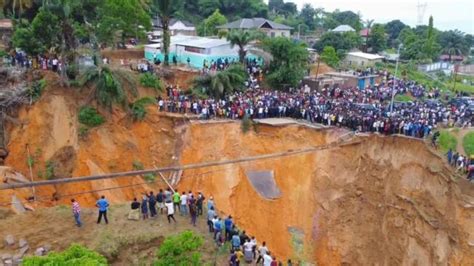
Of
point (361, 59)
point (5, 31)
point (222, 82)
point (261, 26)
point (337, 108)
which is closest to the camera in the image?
point (337, 108)

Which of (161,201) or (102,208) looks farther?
(161,201)

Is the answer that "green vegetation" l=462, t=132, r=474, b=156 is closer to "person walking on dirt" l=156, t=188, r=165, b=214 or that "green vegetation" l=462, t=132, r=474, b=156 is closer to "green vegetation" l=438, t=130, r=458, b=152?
"green vegetation" l=438, t=130, r=458, b=152

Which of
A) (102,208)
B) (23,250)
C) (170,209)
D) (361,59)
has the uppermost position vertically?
(361,59)

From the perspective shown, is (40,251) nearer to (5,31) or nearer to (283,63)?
(283,63)

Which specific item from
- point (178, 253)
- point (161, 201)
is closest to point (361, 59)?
point (161, 201)

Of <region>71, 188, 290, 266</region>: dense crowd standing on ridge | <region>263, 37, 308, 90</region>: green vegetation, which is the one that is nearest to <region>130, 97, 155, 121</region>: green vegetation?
<region>263, 37, 308, 90</region>: green vegetation

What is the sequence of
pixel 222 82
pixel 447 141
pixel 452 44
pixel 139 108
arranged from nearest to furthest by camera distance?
pixel 447 141
pixel 139 108
pixel 222 82
pixel 452 44

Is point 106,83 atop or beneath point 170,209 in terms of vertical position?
atop

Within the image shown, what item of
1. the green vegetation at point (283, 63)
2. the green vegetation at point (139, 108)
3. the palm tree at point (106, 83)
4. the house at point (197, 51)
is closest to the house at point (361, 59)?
the green vegetation at point (283, 63)
